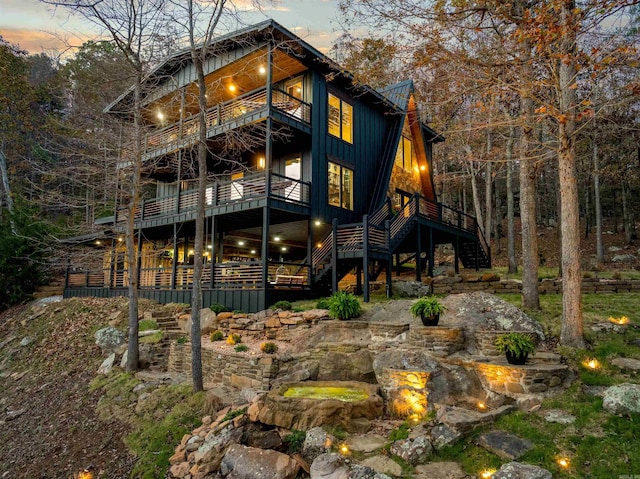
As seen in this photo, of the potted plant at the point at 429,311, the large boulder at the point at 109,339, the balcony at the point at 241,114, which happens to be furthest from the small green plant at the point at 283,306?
the balcony at the point at 241,114

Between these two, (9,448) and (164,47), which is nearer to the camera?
(9,448)

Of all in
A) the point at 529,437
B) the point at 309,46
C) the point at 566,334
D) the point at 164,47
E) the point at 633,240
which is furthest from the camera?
the point at 633,240

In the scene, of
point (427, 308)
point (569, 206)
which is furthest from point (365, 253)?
point (569, 206)

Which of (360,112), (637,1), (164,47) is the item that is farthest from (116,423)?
(360,112)

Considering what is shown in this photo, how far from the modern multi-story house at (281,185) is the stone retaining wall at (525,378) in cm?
564

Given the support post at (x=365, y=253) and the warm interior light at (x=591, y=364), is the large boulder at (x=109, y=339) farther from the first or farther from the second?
the warm interior light at (x=591, y=364)

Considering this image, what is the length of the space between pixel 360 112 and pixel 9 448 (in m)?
16.9

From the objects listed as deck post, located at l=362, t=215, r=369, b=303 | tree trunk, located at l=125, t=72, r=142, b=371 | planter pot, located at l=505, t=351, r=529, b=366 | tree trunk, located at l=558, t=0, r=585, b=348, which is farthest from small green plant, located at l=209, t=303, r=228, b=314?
tree trunk, located at l=558, t=0, r=585, b=348

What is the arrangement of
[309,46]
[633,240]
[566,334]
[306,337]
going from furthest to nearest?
[633,240] < [309,46] < [306,337] < [566,334]

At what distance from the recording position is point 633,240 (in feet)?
78.1

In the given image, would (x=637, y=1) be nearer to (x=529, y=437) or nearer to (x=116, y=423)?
(x=529, y=437)

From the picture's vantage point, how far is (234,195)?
16.4 metres

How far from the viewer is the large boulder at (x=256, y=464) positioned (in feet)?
18.0

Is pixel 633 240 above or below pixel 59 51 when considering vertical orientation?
below
